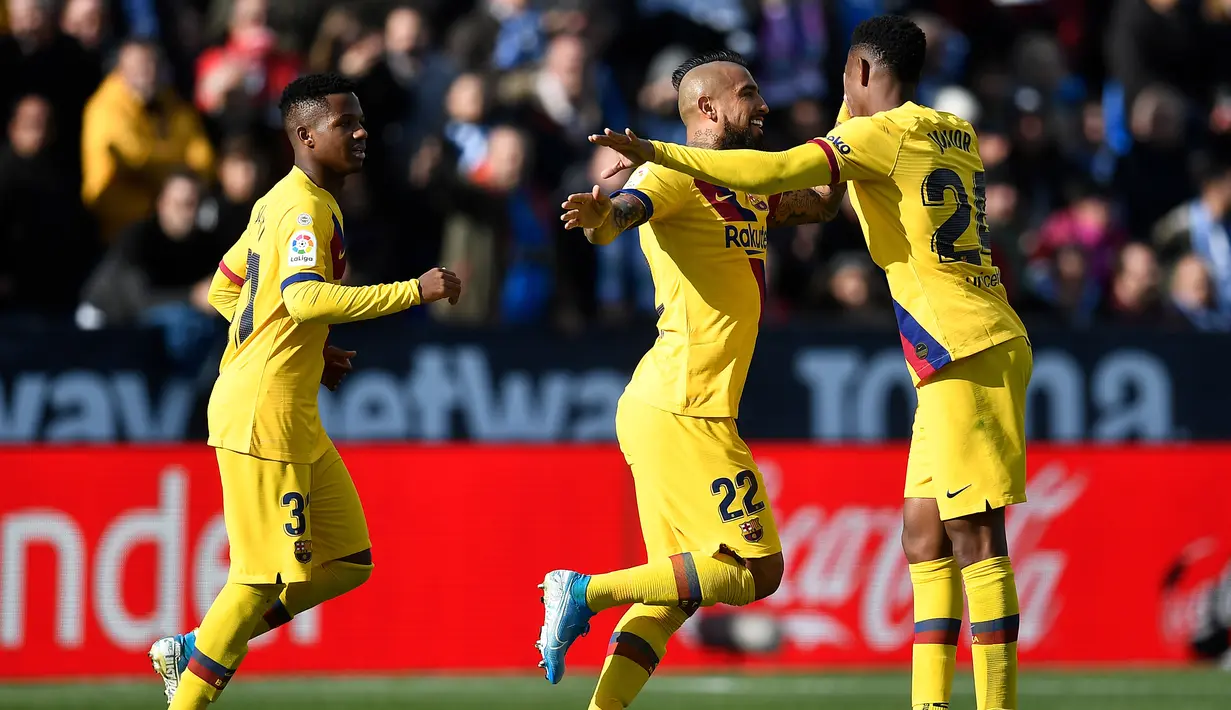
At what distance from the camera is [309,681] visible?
10.8 metres

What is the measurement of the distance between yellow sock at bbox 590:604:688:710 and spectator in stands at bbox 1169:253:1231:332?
7.17 m

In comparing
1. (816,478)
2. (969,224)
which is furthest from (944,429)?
(816,478)

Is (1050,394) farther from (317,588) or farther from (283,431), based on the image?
(283,431)

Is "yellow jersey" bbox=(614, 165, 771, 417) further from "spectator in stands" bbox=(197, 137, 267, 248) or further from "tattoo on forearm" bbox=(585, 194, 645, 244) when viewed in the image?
"spectator in stands" bbox=(197, 137, 267, 248)

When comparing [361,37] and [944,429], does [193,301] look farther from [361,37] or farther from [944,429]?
[944,429]

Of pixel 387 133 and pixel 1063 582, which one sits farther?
pixel 387 133

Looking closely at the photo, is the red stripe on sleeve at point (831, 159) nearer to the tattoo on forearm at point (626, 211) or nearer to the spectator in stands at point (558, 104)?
the tattoo on forearm at point (626, 211)

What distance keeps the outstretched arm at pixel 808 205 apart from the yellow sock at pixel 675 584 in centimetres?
146

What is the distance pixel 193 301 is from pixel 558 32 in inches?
146

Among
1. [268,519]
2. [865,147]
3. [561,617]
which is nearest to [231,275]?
[268,519]

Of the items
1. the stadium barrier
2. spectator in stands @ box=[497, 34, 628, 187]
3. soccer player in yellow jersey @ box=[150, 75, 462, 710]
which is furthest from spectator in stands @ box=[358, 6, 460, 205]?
soccer player in yellow jersey @ box=[150, 75, 462, 710]

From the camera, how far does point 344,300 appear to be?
664cm

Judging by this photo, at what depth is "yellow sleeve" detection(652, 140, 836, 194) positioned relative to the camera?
6227mm

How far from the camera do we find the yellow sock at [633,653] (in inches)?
272
